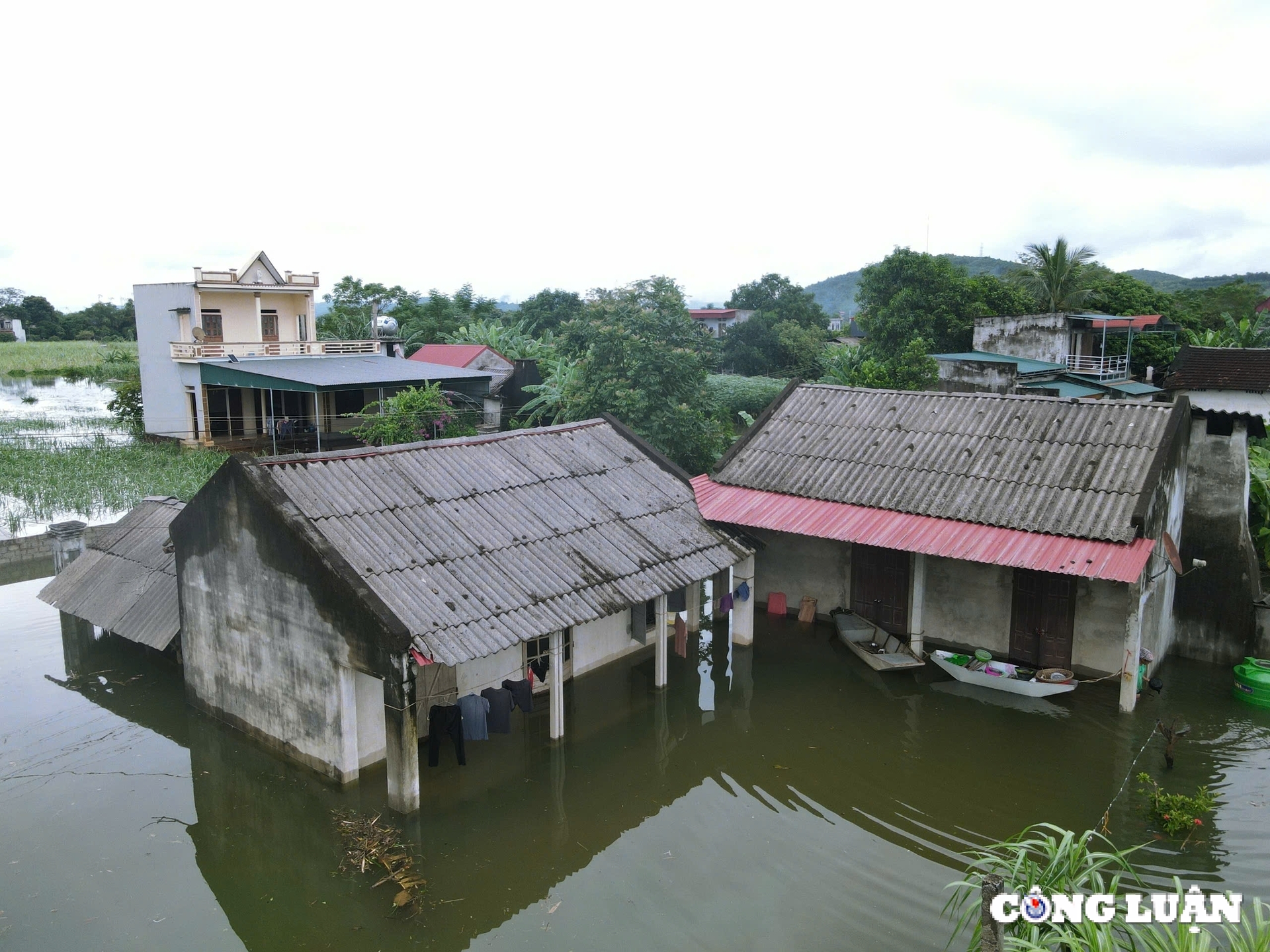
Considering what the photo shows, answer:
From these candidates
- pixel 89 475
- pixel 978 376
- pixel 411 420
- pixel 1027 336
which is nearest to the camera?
pixel 89 475

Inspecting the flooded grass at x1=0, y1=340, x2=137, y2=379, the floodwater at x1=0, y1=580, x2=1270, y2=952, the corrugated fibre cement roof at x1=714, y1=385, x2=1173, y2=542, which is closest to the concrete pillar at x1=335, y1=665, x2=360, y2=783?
the floodwater at x1=0, y1=580, x2=1270, y2=952

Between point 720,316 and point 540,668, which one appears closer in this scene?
point 540,668

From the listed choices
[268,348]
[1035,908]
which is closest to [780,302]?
[268,348]

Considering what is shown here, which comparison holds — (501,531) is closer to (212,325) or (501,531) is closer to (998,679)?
(998,679)

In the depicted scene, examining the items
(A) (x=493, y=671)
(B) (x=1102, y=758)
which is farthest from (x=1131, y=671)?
(A) (x=493, y=671)

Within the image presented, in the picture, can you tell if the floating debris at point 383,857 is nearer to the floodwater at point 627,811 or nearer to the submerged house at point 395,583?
the floodwater at point 627,811

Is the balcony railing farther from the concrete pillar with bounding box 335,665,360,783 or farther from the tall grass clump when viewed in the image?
the concrete pillar with bounding box 335,665,360,783

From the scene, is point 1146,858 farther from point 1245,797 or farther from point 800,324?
point 800,324
